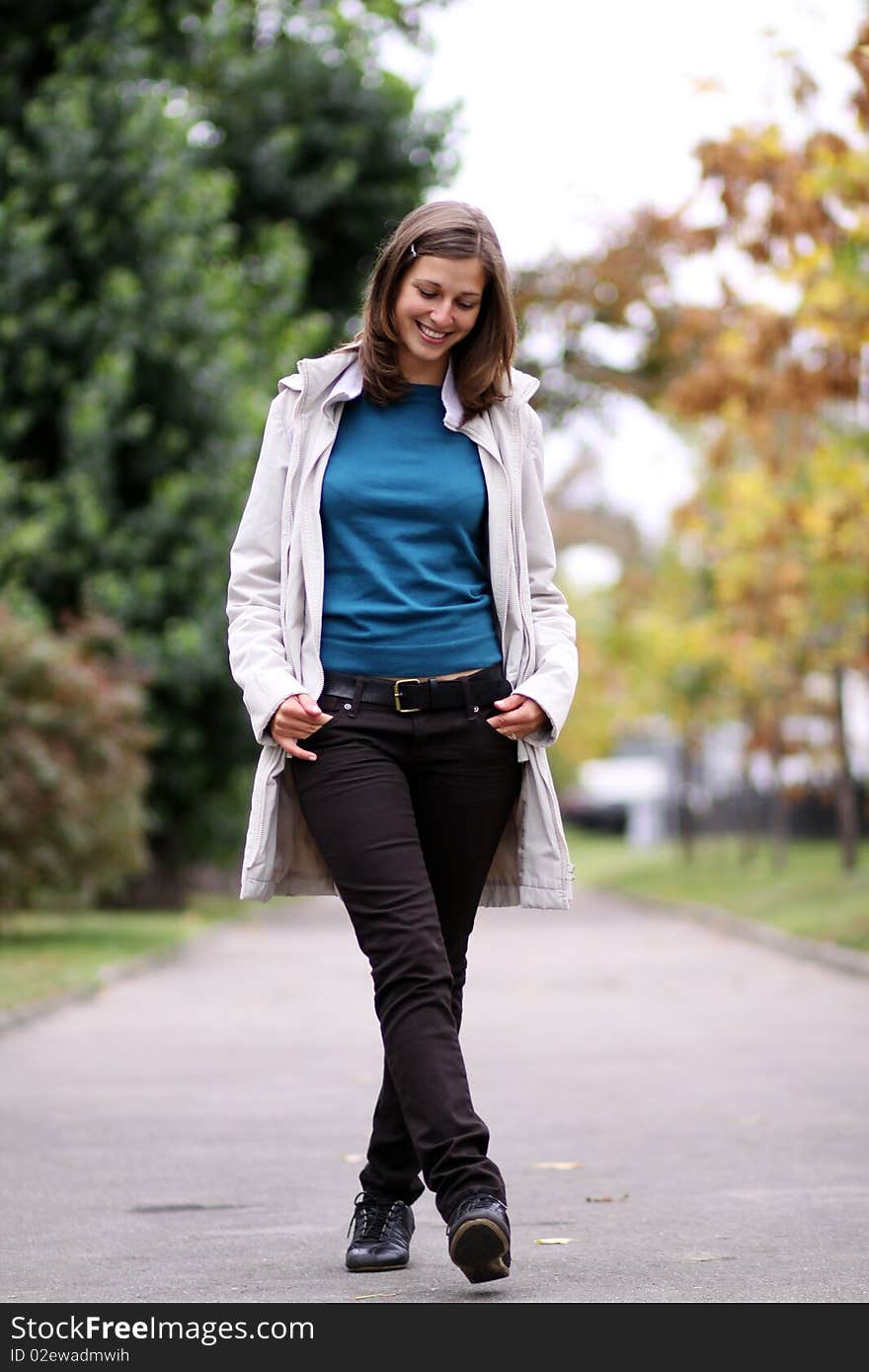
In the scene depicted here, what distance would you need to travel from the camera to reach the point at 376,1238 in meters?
5.10

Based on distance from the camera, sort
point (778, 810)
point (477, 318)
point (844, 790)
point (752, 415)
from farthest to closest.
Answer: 1. point (778, 810)
2. point (844, 790)
3. point (752, 415)
4. point (477, 318)

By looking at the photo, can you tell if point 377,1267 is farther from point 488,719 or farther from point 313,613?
point 313,613

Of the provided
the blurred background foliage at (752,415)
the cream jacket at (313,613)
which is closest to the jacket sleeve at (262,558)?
the cream jacket at (313,613)

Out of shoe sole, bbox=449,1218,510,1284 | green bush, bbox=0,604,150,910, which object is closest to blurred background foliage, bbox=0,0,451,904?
green bush, bbox=0,604,150,910

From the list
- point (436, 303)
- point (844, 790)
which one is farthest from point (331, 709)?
point (844, 790)

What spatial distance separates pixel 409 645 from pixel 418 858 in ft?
1.42

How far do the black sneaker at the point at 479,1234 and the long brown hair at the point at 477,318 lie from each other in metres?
1.61

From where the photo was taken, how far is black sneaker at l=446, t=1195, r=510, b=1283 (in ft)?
14.3

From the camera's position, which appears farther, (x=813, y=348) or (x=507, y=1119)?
(x=813, y=348)

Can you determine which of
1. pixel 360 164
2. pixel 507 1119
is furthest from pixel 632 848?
pixel 507 1119

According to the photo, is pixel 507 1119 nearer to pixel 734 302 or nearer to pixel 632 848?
pixel 734 302

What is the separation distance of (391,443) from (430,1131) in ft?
4.61

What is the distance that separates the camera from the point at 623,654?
126 ft

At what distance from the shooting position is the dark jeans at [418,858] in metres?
4.55
